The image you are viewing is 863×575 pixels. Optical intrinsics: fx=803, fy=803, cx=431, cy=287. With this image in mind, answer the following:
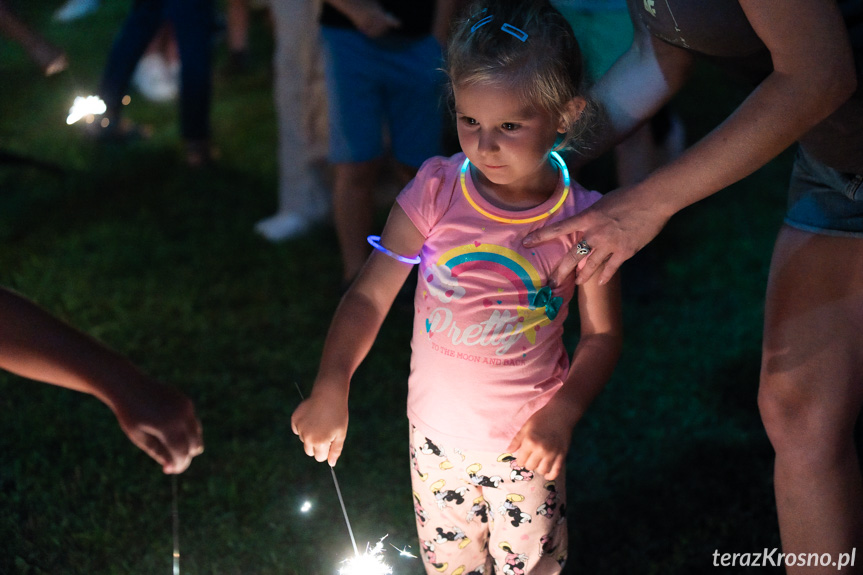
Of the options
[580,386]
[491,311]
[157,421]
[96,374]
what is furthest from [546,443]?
[96,374]

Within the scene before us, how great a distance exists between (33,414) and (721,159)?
7.74 ft

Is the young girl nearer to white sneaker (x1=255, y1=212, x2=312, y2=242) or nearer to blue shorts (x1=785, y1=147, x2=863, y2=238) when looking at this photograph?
blue shorts (x1=785, y1=147, x2=863, y2=238)

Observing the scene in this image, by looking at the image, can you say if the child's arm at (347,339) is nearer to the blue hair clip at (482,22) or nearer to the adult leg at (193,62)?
the blue hair clip at (482,22)

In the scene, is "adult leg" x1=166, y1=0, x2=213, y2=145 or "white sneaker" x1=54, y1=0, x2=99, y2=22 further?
"white sneaker" x1=54, y1=0, x2=99, y2=22

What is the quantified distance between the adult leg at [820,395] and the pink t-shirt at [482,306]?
473 millimetres

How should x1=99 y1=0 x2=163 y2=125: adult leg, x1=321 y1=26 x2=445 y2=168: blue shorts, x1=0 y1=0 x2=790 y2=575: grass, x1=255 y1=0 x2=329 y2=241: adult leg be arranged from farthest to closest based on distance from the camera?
x1=99 y1=0 x2=163 y2=125: adult leg < x1=255 y1=0 x2=329 y2=241: adult leg < x1=321 y1=26 x2=445 y2=168: blue shorts < x1=0 y1=0 x2=790 y2=575: grass

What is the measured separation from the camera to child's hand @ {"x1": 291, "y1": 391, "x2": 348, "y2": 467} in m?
1.48

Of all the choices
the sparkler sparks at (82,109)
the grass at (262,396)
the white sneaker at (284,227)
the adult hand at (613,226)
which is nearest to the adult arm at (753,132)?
the adult hand at (613,226)

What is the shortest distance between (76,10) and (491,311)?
A: 7.12 meters

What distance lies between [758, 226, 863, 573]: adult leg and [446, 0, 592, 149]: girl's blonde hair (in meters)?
0.63

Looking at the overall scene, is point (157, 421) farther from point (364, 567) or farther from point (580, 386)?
point (580, 386)

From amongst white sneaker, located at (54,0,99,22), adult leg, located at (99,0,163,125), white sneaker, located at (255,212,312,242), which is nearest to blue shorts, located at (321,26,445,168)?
white sneaker, located at (255,212,312,242)

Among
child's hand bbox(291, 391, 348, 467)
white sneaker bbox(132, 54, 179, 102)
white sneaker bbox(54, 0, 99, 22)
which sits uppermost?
child's hand bbox(291, 391, 348, 467)

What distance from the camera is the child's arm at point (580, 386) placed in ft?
4.74
